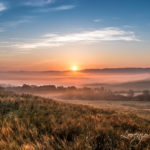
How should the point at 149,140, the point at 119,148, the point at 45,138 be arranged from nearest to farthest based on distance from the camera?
the point at 119,148, the point at 45,138, the point at 149,140

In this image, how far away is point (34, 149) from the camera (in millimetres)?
4129

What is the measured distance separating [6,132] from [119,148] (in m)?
3.26

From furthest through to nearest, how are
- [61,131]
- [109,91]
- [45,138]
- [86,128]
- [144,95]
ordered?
[109,91] → [144,95] → [86,128] → [61,131] → [45,138]

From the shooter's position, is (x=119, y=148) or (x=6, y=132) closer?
(x=119, y=148)

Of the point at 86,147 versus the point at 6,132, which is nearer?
the point at 86,147

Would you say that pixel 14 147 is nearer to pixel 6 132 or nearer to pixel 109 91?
pixel 6 132

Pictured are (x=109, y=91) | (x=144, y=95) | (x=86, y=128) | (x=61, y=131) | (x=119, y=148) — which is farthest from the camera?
(x=109, y=91)

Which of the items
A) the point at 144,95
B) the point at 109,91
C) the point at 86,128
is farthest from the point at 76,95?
the point at 86,128

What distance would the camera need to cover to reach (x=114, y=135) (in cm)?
557

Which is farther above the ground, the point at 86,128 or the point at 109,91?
the point at 86,128

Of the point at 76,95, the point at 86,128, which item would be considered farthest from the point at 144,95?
the point at 86,128

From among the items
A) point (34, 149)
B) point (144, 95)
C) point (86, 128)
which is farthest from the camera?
point (144, 95)

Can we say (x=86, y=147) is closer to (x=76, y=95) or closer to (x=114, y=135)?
(x=114, y=135)

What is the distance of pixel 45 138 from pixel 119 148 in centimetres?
188
